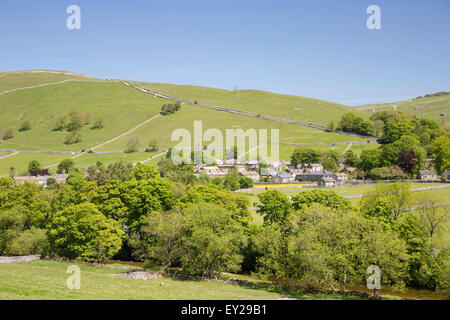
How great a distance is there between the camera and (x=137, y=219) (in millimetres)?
44500

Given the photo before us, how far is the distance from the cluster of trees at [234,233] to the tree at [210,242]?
0.32 feet

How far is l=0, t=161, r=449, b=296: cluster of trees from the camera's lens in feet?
98.8

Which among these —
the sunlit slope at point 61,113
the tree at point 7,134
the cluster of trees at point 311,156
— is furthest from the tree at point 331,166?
the tree at point 7,134

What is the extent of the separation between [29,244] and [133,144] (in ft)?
305

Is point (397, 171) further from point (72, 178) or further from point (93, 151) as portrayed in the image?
point (93, 151)

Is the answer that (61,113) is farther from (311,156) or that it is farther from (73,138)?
(311,156)

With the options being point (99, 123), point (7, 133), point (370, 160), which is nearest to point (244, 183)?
point (370, 160)

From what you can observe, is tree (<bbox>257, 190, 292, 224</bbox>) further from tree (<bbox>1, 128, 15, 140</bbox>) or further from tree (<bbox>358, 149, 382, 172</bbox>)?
tree (<bbox>1, 128, 15, 140</bbox>)

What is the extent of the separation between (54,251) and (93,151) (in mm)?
98457

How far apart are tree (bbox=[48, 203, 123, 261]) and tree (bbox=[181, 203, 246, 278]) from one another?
902 cm

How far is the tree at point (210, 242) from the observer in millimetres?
33656

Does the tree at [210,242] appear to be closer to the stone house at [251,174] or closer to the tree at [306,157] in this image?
the stone house at [251,174]

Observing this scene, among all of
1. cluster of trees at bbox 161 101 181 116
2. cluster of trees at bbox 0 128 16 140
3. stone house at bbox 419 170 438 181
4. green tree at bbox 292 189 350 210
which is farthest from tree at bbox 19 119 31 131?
stone house at bbox 419 170 438 181

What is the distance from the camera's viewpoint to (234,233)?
3678cm
